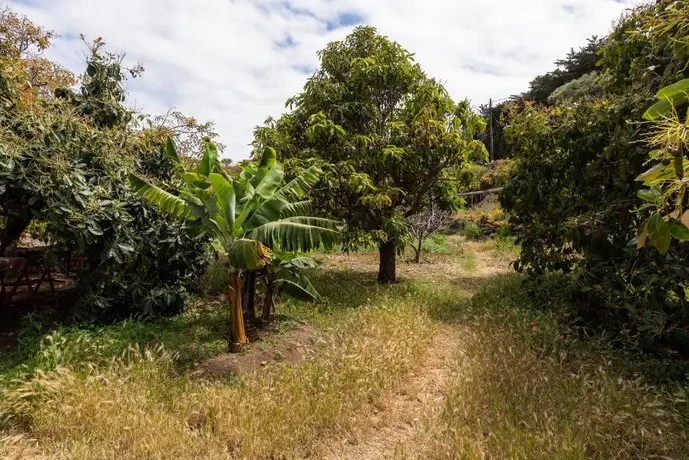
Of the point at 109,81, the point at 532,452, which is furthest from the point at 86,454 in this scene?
the point at 109,81

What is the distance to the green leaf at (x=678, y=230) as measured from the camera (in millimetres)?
1572

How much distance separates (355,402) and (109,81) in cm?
756

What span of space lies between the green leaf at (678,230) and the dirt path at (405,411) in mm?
2821

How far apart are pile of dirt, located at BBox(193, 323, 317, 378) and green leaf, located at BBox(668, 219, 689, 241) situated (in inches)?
170

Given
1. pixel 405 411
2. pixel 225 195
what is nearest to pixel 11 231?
pixel 225 195

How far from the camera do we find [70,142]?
20.0 ft

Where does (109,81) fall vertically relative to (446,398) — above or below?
above

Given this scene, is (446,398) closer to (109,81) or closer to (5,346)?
(5,346)

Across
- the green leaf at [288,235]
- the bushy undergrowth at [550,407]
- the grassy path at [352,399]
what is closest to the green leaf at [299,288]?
the grassy path at [352,399]

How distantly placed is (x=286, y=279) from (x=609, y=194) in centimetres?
512

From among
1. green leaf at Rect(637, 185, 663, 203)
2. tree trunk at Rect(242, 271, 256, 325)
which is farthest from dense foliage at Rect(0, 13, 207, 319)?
green leaf at Rect(637, 185, 663, 203)

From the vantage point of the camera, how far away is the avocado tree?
27.6 ft

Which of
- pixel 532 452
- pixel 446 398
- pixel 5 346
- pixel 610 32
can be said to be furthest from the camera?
pixel 610 32

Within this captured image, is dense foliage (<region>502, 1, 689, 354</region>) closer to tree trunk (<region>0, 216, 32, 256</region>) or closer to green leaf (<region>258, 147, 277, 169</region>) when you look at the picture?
green leaf (<region>258, 147, 277, 169</region>)
